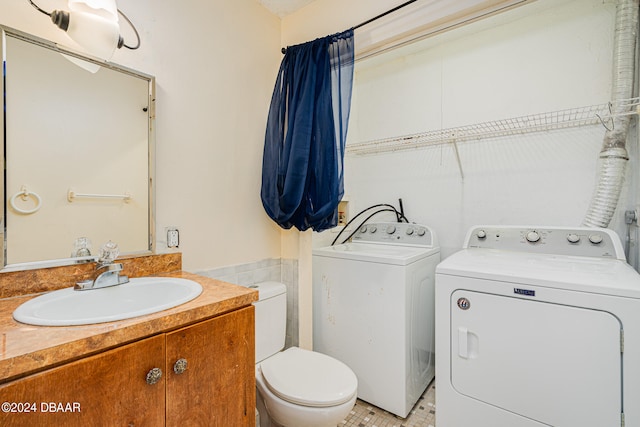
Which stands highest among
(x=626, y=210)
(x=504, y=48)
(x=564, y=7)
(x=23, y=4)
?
(x=564, y=7)

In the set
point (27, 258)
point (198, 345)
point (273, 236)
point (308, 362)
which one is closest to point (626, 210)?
point (308, 362)

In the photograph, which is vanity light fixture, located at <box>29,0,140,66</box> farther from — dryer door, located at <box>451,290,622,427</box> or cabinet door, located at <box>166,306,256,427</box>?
dryer door, located at <box>451,290,622,427</box>

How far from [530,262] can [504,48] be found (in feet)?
5.04

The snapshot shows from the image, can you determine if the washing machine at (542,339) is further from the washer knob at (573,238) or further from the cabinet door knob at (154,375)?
the cabinet door knob at (154,375)

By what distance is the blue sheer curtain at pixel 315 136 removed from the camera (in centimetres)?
170

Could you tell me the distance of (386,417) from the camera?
175cm

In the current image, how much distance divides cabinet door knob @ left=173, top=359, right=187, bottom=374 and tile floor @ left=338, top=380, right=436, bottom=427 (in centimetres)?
122

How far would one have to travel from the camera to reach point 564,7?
73.0 inches

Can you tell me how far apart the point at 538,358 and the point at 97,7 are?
2.23m

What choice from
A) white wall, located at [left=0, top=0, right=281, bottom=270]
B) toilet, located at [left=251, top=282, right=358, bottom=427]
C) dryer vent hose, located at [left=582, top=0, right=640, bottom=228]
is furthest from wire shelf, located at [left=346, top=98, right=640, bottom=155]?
toilet, located at [left=251, top=282, right=358, bottom=427]

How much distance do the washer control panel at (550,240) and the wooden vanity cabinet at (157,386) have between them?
1.53m

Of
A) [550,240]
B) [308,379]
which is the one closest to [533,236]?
[550,240]

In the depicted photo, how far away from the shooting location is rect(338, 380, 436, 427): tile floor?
5.58ft

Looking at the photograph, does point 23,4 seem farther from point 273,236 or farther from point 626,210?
point 626,210
